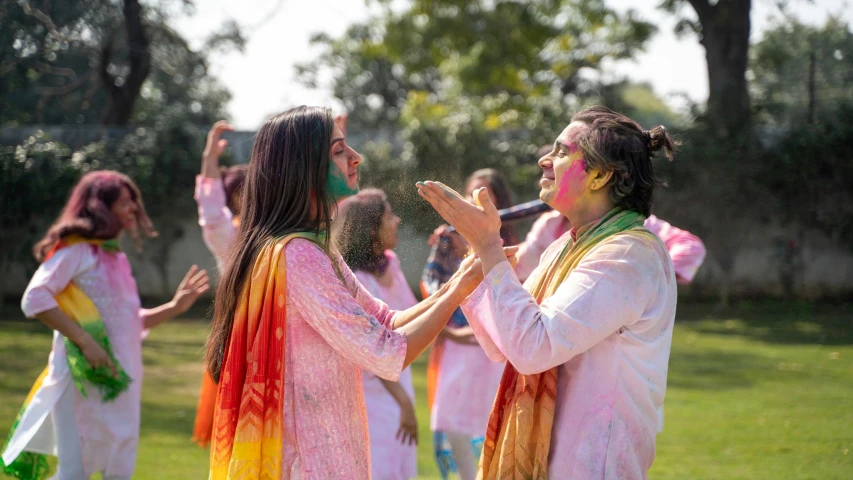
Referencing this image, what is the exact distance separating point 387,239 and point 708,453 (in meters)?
3.80

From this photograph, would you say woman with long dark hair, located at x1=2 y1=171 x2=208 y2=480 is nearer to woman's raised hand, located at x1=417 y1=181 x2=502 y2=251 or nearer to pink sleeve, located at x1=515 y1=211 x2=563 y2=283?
pink sleeve, located at x1=515 y1=211 x2=563 y2=283

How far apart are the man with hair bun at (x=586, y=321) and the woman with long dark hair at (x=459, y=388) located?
8.23 feet

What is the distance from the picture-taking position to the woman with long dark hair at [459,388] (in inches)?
220

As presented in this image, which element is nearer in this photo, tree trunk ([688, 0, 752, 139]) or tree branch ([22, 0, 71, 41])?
tree branch ([22, 0, 71, 41])

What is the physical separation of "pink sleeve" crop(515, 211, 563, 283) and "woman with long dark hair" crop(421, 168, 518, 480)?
0.63 ft

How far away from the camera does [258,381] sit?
285cm

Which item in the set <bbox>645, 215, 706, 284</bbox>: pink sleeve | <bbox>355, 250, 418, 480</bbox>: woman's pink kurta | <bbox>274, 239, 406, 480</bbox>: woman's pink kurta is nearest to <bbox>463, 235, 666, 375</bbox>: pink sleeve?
<bbox>274, 239, 406, 480</bbox>: woman's pink kurta

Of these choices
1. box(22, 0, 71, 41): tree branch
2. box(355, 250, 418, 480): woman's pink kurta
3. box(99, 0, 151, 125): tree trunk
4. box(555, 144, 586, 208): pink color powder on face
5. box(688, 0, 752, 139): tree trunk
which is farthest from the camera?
box(99, 0, 151, 125): tree trunk

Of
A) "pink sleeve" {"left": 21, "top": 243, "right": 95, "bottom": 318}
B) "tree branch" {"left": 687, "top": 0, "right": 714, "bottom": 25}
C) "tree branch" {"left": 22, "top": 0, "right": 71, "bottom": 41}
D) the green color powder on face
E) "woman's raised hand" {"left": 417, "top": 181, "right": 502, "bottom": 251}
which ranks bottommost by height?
"pink sleeve" {"left": 21, "top": 243, "right": 95, "bottom": 318}

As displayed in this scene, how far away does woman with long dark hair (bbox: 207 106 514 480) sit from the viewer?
9.34 feet

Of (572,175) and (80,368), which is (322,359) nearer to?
(572,175)

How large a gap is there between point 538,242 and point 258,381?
307cm

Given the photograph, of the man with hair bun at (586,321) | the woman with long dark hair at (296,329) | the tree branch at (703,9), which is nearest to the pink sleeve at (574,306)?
the man with hair bun at (586,321)

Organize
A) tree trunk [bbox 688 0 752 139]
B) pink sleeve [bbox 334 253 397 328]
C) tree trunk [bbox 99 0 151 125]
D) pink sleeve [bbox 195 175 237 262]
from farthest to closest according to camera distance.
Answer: tree trunk [bbox 99 0 151 125] → tree trunk [bbox 688 0 752 139] → pink sleeve [bbox 195 175 237 262] → pink sleeve [bbox 334 253 397 328]
